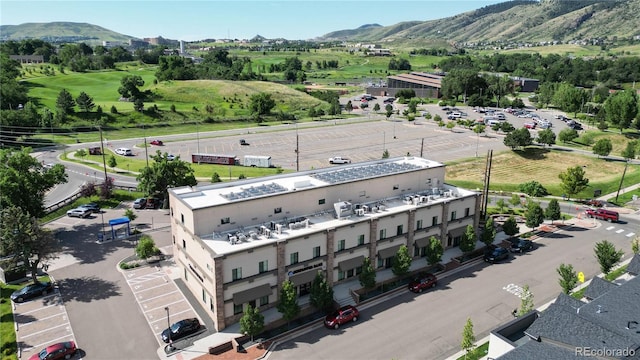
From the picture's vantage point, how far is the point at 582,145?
117 metres

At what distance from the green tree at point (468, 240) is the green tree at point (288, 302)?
2545 cm

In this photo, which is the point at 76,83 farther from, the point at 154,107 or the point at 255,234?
the point at 255,234

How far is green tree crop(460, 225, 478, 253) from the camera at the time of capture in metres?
55.2

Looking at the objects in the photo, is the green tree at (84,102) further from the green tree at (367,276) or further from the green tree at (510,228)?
the green tree at (510,228)

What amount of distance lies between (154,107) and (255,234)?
12314 centimetres

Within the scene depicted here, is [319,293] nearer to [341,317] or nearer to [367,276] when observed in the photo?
[341,317]

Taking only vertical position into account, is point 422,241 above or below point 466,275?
above

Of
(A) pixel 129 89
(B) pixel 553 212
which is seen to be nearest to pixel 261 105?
(A) pixel 129 89

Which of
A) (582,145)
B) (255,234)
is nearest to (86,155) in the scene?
(255,234)

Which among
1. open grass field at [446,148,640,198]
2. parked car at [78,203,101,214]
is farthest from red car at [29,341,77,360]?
open grass field at [446,148,640,198]

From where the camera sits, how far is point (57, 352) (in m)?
36.1

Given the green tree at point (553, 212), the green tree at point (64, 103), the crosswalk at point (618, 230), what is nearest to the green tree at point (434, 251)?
the green tree at point (553, 212)

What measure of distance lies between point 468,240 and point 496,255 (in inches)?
187

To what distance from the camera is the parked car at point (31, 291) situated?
45.1m
